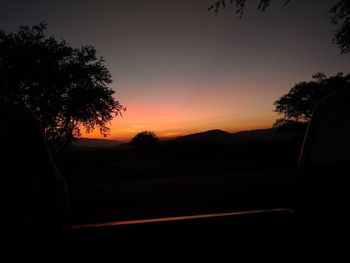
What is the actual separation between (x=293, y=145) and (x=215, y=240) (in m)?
50.2

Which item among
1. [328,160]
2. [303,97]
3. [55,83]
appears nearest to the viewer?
[328,160]

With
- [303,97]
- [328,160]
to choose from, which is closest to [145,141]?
[303,97]

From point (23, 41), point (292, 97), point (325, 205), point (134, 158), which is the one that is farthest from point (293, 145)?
point (325, 205)

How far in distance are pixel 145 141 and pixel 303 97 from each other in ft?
93.2

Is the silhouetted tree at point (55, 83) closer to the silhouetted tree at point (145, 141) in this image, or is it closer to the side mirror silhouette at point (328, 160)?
the side mirror silhouette at point (328, 160)

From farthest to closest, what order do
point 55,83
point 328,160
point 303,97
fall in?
point 303,97 → point 55,83 → point 328,160

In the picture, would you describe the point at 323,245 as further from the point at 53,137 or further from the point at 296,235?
the point at 53,137

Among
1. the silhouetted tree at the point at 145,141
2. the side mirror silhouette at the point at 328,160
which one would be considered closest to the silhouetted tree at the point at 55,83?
the side mirror silhouette at the point at 328,160

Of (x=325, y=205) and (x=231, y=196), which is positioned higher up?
(x=325, y=205)

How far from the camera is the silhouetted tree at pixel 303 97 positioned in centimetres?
5031

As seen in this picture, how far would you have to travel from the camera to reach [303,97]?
52.7 metres

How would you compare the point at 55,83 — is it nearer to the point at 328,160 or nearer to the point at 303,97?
the point at 328,160

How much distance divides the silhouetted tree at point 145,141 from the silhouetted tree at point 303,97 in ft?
71.9

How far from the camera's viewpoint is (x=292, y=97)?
53438mm
